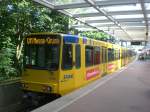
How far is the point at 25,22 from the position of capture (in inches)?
743

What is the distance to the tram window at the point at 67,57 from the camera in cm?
1216

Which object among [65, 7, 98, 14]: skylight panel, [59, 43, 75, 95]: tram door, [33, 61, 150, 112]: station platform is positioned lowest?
[33, 61, 150, 112]: station platform

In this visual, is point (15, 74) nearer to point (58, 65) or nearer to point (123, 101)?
point (58, 65)

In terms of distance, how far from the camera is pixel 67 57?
12398 millimetres

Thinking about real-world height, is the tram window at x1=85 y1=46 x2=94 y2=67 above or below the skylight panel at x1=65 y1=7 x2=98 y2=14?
below

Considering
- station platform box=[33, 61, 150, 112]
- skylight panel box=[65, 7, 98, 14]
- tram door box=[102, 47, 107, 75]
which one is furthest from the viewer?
tram door box=[102, 47, 107, 75]

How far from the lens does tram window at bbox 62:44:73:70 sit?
12161 mm

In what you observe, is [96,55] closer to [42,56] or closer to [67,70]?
[67,70]

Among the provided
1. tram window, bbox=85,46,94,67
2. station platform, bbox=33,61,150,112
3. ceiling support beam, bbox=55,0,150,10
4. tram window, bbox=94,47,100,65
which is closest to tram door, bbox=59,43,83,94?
station platform, bbox=33,61,150,112

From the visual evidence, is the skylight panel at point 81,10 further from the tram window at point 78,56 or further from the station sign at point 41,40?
the station sign at point 41,40

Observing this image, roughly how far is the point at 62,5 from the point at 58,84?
575 cm

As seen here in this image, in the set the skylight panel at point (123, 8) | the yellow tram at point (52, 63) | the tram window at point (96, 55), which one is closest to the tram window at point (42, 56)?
the yellow tram at point (52, 63)

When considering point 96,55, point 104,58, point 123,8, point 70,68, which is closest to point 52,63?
point 70,68

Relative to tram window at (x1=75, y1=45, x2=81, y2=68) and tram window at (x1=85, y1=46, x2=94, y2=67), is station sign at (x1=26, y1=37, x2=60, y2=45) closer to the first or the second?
tram window at (x1=75, y1=45, x2=81, y2=68)
